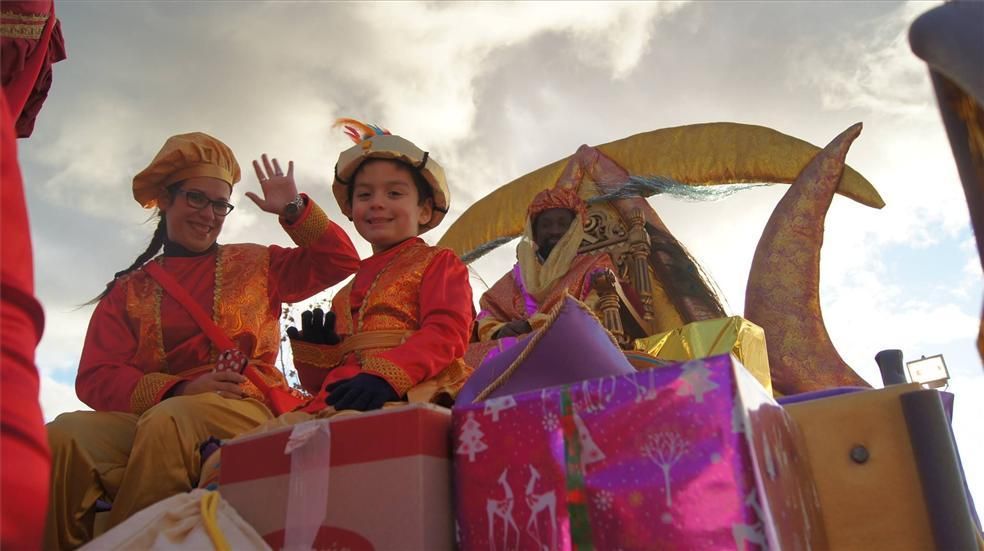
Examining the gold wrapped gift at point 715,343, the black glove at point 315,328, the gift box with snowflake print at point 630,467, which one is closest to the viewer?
the gift box with snowflake print at point 630,467

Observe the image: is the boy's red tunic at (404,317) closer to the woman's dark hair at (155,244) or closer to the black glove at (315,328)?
the black glove at (315,328)

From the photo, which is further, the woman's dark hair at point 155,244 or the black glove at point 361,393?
the woman's dark hair at point 155,244

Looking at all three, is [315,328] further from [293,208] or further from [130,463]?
[130,463]

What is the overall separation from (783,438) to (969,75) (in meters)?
0.59

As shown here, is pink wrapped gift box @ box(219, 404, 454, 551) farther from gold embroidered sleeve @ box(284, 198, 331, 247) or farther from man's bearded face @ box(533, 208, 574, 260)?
man's bearded face @ box(533, 208, 574, 260)

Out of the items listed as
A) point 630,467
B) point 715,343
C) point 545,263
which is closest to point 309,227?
point 630,467

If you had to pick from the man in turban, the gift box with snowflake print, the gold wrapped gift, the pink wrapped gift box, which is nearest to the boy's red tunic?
the pink wrapped gift box

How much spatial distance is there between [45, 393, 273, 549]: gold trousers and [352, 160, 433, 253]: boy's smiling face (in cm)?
65

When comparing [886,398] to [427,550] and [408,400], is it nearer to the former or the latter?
[427,550]

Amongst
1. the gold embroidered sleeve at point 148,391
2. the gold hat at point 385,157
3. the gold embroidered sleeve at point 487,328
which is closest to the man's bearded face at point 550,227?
the gold embroidered sleeve at point 487,328

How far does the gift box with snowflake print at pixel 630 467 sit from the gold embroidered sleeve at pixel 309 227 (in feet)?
3.67

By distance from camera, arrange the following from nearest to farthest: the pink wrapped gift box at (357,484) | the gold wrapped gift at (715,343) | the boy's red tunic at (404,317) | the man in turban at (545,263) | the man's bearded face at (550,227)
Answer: the pink wrapped gift box at (357,484)
the boy's red tunic at (404,317)
the gold wrapped gift at (715,343)
the man in turban at (545,263)
the man's bearded face at (550,227)

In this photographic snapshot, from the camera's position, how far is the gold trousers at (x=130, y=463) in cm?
144

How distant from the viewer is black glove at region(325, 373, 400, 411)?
1.47m
